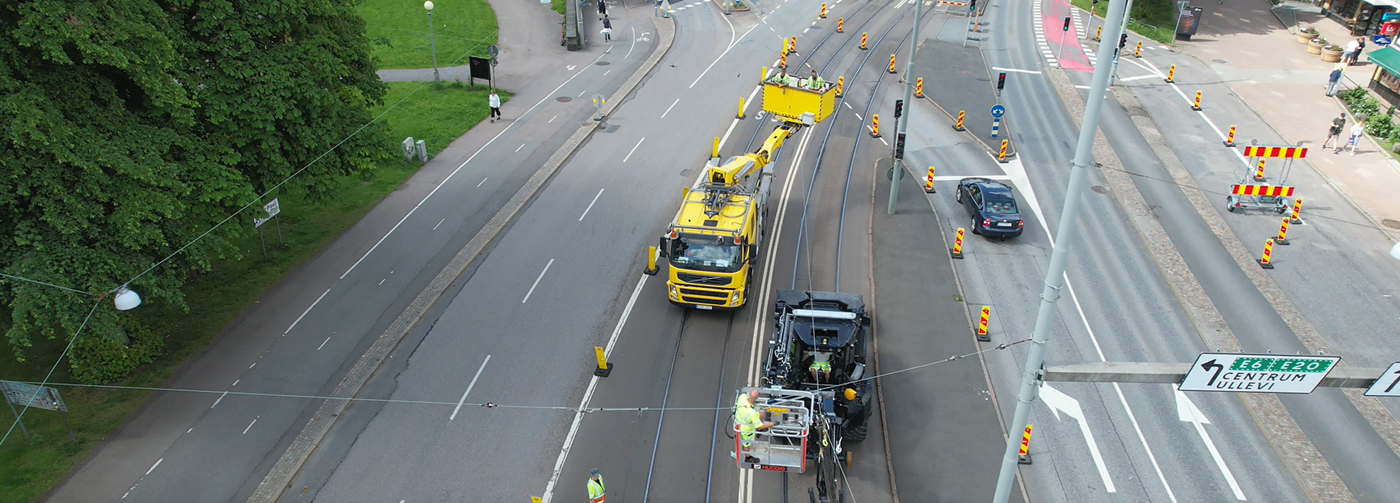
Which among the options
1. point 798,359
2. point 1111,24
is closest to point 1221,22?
point 798,359

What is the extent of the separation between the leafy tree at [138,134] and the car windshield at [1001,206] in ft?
63.5

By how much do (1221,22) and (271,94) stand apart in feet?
172

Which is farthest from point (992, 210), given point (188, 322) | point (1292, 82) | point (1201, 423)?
point (1292, 82)

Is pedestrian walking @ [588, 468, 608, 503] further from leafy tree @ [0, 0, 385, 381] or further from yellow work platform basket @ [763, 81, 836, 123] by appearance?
yellow work platform basket @ [763, 81, 836, 123]

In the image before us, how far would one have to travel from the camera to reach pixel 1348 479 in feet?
57.0

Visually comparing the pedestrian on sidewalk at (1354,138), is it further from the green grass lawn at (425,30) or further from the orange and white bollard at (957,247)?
the green grass lawn at (425,30)

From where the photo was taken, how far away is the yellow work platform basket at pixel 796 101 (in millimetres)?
25906

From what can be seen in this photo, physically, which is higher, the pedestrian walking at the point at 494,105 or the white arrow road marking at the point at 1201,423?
the pedestrian walking at the point at 494,105

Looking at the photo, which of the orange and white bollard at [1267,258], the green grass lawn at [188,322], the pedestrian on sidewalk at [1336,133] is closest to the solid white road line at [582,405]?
the green grass lawn at [188,322]

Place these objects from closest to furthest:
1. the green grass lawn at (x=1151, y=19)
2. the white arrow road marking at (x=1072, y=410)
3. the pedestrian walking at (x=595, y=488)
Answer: the pedestrian walking at (x=595, y=488)
the white arrow road marking at (x=1072, y=410)
the green grass lawn at (x=1151, y=19)

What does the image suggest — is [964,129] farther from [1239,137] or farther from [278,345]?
[278,345]

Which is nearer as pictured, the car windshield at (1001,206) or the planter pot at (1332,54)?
the car windshield at (1001,206)

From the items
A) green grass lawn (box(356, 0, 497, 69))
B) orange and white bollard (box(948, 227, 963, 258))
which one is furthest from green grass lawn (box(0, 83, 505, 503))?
orange and white bollard (box(948, 227, 963, 258))

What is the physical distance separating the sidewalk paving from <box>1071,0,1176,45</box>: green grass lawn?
5.14ft
